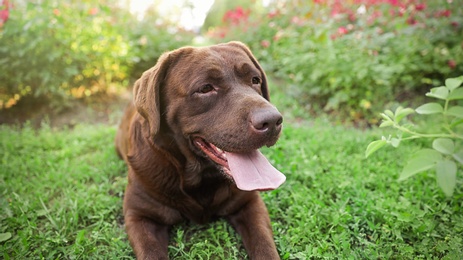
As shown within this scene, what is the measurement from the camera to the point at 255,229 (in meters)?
2.09

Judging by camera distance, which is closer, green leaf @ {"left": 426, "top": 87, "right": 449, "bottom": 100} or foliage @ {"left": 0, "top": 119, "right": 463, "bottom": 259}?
green leaf @ {"left": 426, "top": 87, "right": 449, "bottom": 100}

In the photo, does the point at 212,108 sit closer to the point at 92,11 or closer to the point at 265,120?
the point at 265,120

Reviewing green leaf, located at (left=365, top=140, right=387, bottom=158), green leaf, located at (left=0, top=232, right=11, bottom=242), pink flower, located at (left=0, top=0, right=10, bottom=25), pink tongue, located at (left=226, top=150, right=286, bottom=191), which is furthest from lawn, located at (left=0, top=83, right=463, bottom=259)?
pink flower, located at (left=0, top=0, right=10, bottom=25)

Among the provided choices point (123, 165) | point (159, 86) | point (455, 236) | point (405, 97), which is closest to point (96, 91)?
point (123, 165)

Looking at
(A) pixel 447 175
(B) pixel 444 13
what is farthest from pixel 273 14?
(A) pixel 447 175

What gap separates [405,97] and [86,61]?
4746 millimetres

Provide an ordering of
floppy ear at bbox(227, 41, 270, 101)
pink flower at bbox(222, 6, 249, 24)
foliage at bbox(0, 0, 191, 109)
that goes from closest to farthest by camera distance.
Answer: floppy ear at bbox(227, 41, 270, 101), foliage at bbox(0, 0, 191, 109), pink flower at bbox(222, 6, 249, 24)

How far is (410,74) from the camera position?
183 inches

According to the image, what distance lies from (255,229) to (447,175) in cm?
117

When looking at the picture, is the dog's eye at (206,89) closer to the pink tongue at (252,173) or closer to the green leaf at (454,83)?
the pink tongue at (252,173)

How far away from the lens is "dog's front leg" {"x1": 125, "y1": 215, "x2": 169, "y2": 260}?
77.9 inches

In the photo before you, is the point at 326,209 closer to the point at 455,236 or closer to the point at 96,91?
the point at 455,236

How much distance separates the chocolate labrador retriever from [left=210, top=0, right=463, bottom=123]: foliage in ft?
7.93

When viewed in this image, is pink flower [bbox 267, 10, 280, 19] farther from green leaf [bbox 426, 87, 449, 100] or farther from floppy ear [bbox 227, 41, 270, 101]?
green leaf [bbox 426, 87, 449, 100]
